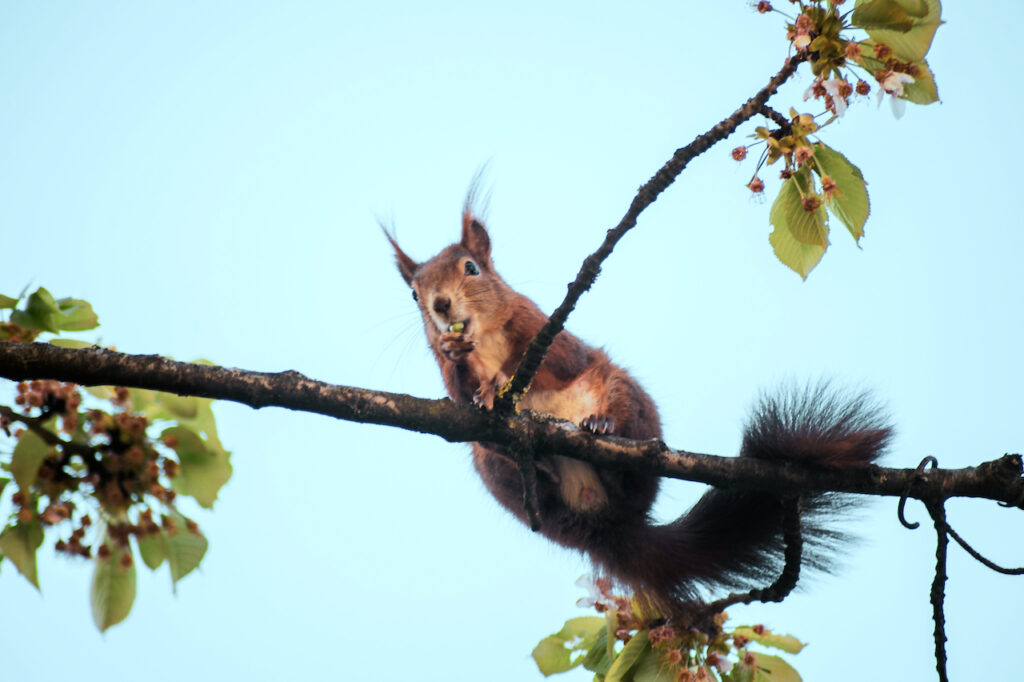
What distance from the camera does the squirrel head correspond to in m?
3.42

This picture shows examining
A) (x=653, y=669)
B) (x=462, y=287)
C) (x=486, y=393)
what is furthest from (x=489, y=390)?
(x=653, y=669)

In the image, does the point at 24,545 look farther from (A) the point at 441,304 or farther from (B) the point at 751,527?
(B) the point at 751,527

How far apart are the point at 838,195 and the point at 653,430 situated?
1.34 metres

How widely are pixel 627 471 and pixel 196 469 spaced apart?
1.24 meters

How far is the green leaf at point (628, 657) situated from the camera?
97.1 inches

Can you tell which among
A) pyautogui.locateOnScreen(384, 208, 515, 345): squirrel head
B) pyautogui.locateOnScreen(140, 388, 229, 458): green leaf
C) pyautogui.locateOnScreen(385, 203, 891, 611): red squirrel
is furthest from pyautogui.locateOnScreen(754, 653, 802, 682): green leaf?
pyautogui.locateOnScreen(140, 388, 229, 458): green leaf

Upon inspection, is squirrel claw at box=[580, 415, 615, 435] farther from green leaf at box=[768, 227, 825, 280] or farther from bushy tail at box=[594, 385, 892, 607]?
green leaf at box=[768, 227, 825, 280]

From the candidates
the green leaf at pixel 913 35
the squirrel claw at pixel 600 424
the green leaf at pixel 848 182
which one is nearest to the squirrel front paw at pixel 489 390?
the squirrel claw at pixel 600 424

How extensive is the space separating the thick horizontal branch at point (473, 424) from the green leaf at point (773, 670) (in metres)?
0.50

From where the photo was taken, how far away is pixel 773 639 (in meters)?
2.72

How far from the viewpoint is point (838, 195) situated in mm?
2119

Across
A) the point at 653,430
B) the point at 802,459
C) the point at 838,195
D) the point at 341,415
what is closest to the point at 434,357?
the point at 653,430

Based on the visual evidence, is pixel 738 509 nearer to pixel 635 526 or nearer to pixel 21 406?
pixel 635 526

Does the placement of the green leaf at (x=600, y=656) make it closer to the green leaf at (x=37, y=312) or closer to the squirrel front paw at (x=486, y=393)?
the squirrel front paw at (x=486, y=393)
